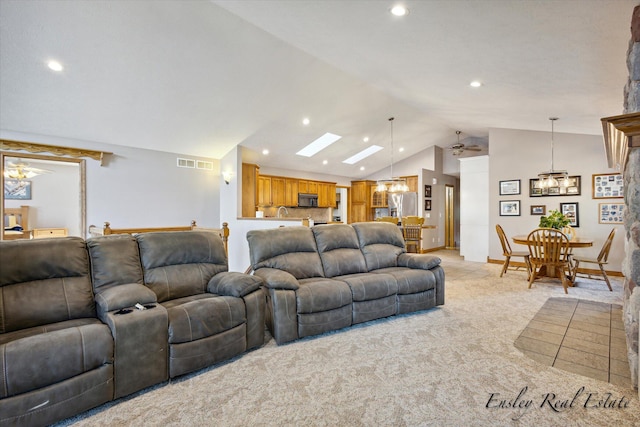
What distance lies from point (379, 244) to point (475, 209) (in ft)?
16.4

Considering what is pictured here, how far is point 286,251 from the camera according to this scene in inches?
134

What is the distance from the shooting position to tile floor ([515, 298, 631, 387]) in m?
2.34

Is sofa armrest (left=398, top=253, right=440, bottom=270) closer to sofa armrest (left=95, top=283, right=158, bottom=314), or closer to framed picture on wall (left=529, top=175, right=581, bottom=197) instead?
sofa armrest (left=95, top=283, right=158, bottom=314)

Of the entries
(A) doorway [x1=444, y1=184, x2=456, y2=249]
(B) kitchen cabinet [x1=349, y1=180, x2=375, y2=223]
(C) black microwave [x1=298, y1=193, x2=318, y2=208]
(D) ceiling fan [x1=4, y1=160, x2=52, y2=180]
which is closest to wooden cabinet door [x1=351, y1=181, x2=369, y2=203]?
(B) kitchen cabinet [x1=349, y1=180, x2=375, y2=223]

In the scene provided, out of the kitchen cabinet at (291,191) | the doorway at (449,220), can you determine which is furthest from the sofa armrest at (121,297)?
the doorway at (449,220)

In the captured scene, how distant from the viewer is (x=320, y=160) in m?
8.73

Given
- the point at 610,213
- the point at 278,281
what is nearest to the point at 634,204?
the point at 278,281

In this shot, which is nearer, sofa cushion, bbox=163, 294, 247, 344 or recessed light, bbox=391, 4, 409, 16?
sofa cushion, bbox=163, 294, 247, 344

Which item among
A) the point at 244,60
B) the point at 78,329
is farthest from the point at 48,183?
the point at 78,329

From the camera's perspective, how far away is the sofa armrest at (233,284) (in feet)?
8.38

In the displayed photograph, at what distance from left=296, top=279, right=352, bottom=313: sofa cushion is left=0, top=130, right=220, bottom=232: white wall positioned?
4751 millimetres

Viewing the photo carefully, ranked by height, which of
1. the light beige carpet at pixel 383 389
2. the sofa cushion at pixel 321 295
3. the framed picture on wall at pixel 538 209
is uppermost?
the framed picture on wall at pixel 538 209

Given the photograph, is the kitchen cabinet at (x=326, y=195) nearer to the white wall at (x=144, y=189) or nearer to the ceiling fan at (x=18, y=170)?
the white wall at (x=144, y=189)

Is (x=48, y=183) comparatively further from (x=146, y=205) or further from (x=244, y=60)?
(x=244, y=60)
